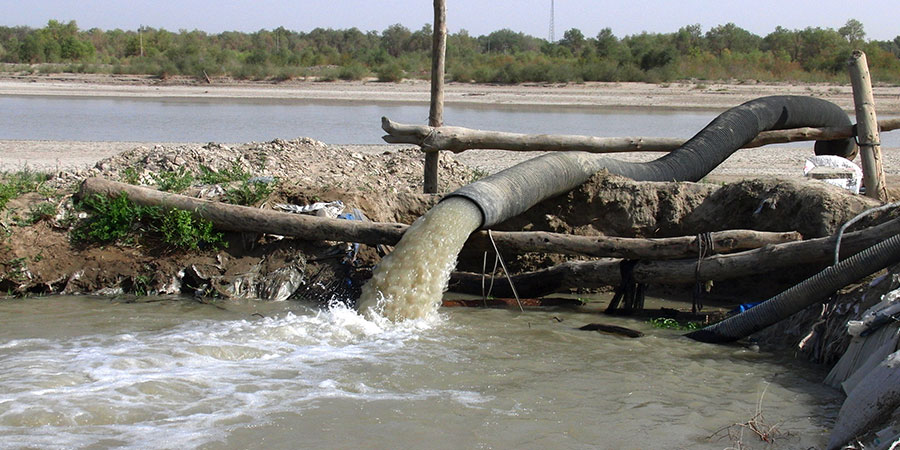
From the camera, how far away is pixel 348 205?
8.33m

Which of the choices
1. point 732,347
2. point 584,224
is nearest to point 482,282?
point 584,224

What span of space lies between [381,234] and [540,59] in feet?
133

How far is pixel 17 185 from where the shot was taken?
334 inches

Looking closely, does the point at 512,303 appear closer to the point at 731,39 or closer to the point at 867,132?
the point at 867,132

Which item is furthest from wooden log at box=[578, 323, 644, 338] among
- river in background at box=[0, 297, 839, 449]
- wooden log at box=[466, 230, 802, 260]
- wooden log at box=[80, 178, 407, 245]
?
wooden log at box=[80, 178, 407, 245]

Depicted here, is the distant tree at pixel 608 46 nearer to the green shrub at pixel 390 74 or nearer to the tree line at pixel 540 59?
the tree line at pixel 540 59

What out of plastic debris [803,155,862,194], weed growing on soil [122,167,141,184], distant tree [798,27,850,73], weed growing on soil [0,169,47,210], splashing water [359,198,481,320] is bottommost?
splashing water [359,198,481,320]

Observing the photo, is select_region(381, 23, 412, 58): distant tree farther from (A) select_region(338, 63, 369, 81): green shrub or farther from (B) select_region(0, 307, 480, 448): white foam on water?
(B) select_region(0, 307, 480, 448): white foam on water

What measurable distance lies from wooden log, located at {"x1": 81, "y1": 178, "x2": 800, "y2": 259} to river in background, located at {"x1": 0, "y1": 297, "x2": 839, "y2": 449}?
591 mm

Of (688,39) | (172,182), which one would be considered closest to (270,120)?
(172,182)

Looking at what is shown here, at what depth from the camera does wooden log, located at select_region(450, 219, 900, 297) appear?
644 centimetres

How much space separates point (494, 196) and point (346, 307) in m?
1.52

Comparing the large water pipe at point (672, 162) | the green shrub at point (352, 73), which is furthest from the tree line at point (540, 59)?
the large water pipe at point (672, 162)

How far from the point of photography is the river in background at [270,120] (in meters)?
20.1
